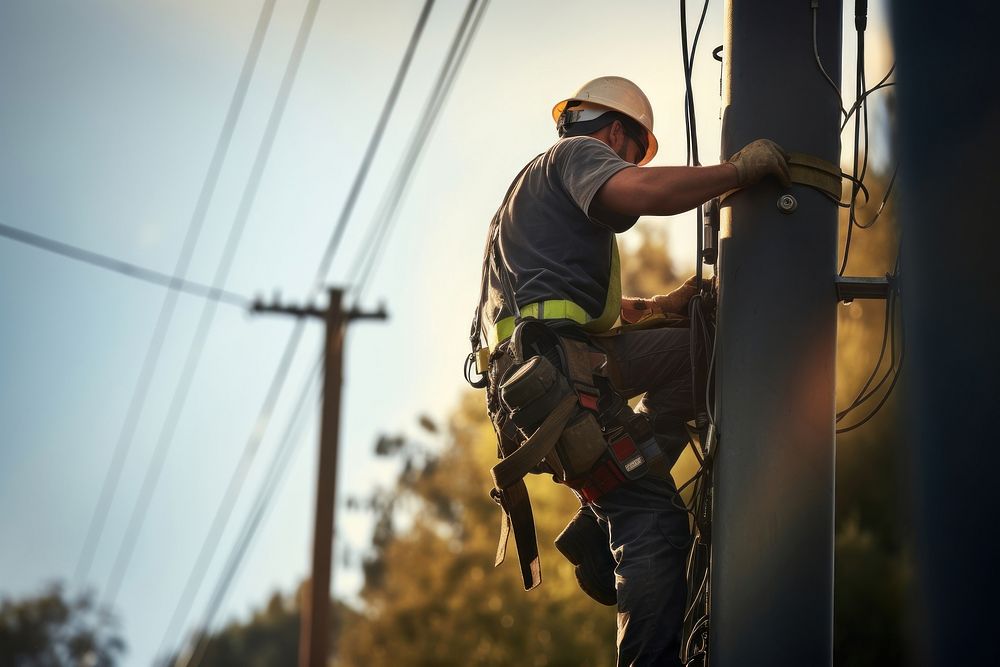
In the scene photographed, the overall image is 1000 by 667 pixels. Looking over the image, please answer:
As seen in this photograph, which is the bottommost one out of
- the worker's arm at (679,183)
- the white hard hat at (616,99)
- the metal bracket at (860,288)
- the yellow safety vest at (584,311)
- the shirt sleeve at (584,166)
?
the metal bracket at (860,288)

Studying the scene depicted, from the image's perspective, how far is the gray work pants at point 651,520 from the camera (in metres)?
3.65

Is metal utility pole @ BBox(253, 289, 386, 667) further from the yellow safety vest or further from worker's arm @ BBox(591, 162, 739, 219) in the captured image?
worker's arm @ BBox(591, 162, 739, 219)

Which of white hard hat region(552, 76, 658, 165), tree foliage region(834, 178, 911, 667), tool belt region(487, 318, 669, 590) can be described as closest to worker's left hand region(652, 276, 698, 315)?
tool belt region(487, 318, 669, 590)

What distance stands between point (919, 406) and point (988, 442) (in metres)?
0.10

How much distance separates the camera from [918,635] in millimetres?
1636

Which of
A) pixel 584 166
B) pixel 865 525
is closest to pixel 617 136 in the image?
pixel 584 166

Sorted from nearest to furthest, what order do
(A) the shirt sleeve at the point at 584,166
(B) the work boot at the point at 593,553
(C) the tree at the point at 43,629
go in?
(A) the shirt sleeve at the point at 584,166
(B) the work boot at the point at 593,553
(C) the tree at the point at 43,629

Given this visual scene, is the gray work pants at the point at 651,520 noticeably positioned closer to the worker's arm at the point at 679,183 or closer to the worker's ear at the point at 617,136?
the worker's arm at the point at 679,183

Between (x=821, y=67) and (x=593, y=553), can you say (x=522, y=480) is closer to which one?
(x=593, y=553)

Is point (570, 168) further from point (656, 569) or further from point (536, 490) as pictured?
point (536, 490)

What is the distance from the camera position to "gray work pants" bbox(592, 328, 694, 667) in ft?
12.0

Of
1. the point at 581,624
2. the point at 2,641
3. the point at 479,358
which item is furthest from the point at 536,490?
the point at 2,641

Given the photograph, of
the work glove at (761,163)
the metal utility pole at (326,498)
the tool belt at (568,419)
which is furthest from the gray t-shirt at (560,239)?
the metal utility pole at (326,498)

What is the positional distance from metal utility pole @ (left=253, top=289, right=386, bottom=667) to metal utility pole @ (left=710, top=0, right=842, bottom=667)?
34.7 feet
